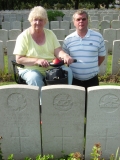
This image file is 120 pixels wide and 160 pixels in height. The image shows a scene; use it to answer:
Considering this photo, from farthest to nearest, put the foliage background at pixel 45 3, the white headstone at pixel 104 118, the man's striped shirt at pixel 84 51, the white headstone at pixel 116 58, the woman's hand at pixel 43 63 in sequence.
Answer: the foliage background at pixel 45 3 → the white headstone at pixel 116 58 → the man's striped shirt at pixel 84 51 → the woman's hand at pixel 43 63 → the white headstone at pixel 104 118

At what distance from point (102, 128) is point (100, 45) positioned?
3.91 ft

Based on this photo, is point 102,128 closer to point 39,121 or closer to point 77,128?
point 77,128

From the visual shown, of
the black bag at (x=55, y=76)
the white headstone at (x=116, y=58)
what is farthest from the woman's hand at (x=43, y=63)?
the white headstone at (x=116, y=58)

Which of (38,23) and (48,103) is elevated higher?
(38,23)

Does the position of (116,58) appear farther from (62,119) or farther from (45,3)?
(45,3)

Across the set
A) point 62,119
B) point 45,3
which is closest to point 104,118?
point 62,119

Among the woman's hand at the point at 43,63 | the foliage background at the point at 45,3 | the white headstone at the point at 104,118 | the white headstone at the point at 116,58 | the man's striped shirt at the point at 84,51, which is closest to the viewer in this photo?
the white headstone at the point at 104,118

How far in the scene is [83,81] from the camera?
12.2 ft

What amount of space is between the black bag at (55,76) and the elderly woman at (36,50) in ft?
0.29

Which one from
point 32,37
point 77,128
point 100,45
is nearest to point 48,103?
point 77,128

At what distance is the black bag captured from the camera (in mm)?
3194

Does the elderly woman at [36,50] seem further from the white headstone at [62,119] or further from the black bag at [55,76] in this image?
the white headstone at [62,119]

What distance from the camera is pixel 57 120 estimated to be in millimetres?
2994

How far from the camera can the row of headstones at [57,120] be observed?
2.84 m
